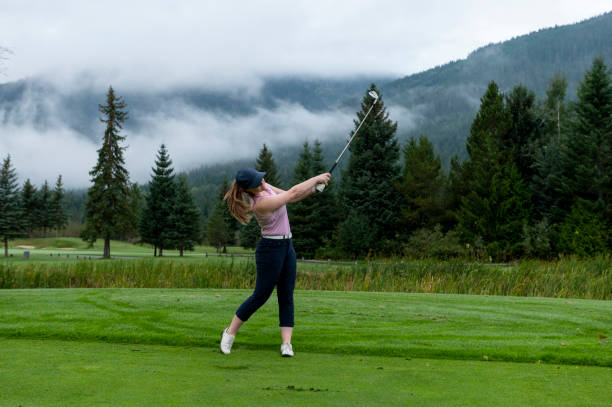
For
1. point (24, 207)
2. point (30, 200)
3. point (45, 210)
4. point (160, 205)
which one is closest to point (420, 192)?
point (160, 205)

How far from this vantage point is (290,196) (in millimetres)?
5160

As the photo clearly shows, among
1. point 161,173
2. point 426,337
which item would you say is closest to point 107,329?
point 426,337

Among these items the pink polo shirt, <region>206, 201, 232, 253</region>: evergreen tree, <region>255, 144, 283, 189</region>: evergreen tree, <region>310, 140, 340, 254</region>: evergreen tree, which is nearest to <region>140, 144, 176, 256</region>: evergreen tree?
<region>255, 144, 283, 189</region>: evergreen tree

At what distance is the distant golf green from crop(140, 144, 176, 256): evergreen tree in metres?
52.0

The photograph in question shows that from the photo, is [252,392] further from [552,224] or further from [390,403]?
[552,224]

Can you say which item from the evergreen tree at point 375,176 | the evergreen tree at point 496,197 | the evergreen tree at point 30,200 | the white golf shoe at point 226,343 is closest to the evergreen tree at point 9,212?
the evergreen tree at point 30,200

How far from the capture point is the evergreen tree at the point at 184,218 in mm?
59250

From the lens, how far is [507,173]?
43875 millimetres

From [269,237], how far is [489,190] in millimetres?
42206

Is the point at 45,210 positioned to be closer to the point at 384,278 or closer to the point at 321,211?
the point at 321,211

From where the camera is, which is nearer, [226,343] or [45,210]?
[226,343]

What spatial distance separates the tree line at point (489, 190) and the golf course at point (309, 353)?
30.5 m

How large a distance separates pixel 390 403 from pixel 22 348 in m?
3.95

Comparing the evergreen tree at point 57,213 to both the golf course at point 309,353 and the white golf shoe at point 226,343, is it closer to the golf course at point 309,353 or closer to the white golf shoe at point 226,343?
the golf course at point 309,353
